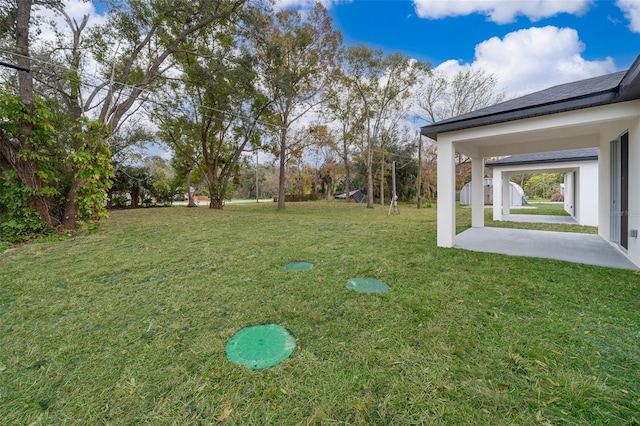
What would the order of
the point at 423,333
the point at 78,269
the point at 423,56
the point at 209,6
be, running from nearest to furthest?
the point at 423,333
the point at 78,269
the point at 209,6
the point at 423,56

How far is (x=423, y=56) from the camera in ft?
49.0

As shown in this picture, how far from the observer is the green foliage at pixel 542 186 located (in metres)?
26.9

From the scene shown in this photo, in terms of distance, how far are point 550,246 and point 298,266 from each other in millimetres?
4822

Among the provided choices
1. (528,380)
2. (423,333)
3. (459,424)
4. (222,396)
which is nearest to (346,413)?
(459,424)

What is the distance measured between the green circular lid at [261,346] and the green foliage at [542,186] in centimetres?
3454

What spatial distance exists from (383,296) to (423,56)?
54.9ft

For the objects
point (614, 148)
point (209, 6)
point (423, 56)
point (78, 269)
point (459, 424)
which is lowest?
point (459, 424)

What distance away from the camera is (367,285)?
308 cm

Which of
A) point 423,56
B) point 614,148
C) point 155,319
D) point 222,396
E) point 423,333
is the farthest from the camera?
point 423,56

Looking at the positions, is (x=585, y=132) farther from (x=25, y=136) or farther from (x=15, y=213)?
(x=15, y=213)

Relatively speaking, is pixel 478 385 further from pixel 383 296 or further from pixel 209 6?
pixel 209 6

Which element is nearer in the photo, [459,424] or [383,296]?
[459,424]

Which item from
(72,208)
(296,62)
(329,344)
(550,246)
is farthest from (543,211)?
(72,208)

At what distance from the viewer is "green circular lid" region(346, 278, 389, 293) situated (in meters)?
2.93
